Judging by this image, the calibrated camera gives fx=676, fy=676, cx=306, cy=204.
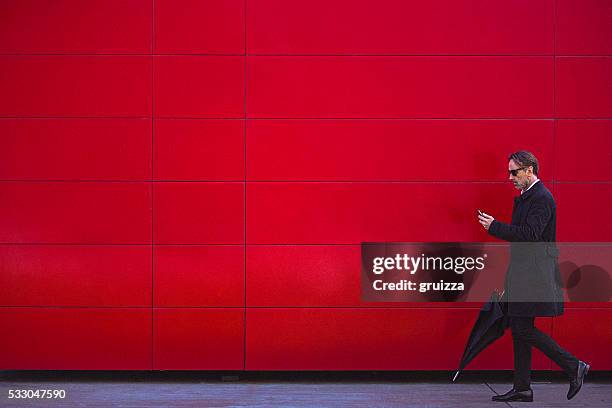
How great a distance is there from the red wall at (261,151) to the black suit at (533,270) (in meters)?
0.80

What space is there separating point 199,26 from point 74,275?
228cm

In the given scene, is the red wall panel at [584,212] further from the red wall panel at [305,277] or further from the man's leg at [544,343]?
the man's leg at [544,343]

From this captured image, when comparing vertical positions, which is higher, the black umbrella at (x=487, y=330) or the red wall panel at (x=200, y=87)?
the red wall panel at (x=200, y=87)

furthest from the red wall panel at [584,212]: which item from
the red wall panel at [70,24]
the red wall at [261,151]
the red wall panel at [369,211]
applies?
the red wall panel at [70,24]

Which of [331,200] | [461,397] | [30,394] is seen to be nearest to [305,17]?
[331,200]

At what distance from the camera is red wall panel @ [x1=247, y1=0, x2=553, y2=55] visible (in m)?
5.50

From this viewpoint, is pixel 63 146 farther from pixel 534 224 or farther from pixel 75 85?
pixel 534 224

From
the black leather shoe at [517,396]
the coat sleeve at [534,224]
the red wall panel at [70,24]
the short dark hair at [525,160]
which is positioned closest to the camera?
the coat sleeve at [534,224]

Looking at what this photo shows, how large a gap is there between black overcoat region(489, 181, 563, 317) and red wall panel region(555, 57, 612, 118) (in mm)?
1139

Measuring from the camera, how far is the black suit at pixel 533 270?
463cm

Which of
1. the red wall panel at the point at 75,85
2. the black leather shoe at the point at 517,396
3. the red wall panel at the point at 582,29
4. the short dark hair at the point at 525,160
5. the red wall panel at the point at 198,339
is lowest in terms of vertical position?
the black leather shoe at the point at 517,396

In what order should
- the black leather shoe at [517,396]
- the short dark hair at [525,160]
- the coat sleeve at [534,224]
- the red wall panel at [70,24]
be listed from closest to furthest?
the coat sleeve at [534,224], the short dark hair at [525,160], the black leather shoe at [517,396], the red wall panel at [70,24]

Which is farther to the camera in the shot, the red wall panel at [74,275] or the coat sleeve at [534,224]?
the red wall panel at [74,275]

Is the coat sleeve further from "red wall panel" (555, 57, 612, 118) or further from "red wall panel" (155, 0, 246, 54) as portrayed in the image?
"red wall panel" (155, 0, 246, 54)
